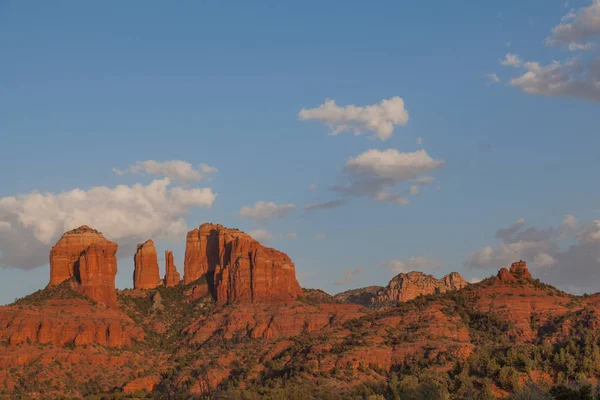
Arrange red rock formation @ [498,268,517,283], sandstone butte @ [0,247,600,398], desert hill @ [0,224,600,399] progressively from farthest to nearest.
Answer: red rock formation @ [498,268,517,283]
sandstone butte @ [0,247,600,398]
desert hill @ [0,224,600,399]

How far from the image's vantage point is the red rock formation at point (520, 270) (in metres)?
184

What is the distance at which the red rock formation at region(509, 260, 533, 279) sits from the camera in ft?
605

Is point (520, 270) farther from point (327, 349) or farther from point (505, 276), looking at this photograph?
point (327, 349)

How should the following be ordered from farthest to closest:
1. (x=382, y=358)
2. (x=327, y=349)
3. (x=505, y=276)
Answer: (x=505, y=276), (x=327, y=349), (x=382, y=358)

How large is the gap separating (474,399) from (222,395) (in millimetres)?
34322

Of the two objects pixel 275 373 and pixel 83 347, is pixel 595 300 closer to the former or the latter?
pixel 275 373

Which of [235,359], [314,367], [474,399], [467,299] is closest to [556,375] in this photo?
[474,399]

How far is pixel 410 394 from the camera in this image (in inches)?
5054

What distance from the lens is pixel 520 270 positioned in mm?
185625

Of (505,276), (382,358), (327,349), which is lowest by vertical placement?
(382,358)

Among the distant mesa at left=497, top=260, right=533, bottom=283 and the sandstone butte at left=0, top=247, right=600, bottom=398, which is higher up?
the distant mesa at left=497, top=260, right=533, bottom=283

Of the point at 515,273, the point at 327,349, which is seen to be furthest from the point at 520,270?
the point at 327,349

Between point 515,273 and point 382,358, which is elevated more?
point 515,273

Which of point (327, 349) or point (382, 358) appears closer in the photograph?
point (382, 358)
